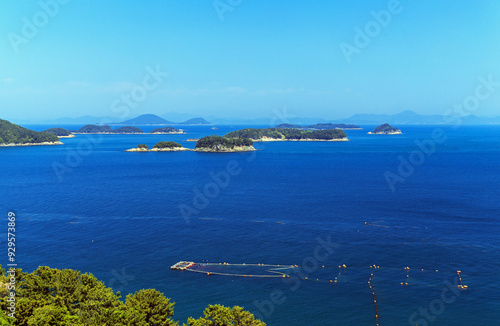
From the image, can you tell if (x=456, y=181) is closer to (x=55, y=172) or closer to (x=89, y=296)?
(x=89, y=296)

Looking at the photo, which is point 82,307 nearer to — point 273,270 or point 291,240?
point 273,270

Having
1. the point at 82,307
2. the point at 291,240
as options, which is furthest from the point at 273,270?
the point at 82,307

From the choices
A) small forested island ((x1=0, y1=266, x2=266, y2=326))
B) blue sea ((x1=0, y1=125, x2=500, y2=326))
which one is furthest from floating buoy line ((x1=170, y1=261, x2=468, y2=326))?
small forested island ((x1=0, y1=266, x2=266, y2=326))

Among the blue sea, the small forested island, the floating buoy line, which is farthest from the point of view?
the floating buoy line

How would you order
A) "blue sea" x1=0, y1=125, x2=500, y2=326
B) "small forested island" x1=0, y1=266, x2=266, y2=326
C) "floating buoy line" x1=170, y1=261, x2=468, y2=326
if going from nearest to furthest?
"small forested island" x1=0, y1=266, x2=266, y2=326 → "blue sea" x1=0, y1=125, x2=500, y2=326 → "floating buoy line" x1=170, y1=261, x2=468, y2=326

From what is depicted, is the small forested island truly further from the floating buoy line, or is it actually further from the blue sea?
the floating buoy line

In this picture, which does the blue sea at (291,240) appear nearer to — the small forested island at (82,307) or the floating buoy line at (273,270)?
the floating buoy line at (273,270)
